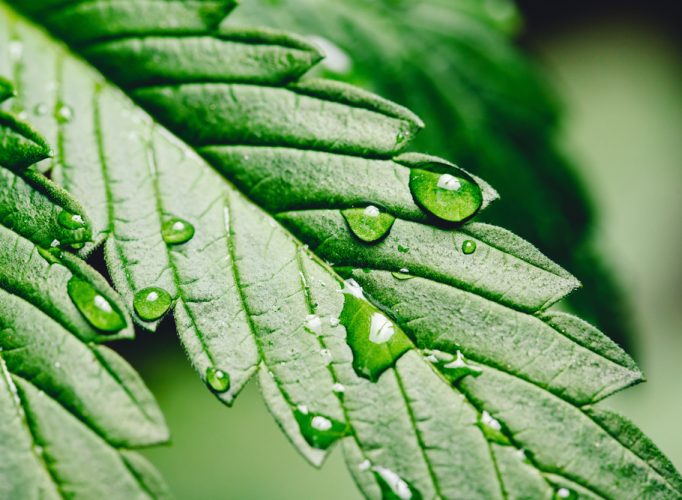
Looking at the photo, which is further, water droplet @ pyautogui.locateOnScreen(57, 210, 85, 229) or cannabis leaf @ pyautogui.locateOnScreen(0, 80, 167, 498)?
water droplet @ pyautogui.locateOnScreen(57, 210, 85, 229)

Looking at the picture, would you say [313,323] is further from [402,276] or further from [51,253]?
[51,253]

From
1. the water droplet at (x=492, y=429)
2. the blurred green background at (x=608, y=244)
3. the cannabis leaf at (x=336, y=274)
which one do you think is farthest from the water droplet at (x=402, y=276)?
the blurred green background at (x=608, y=244)

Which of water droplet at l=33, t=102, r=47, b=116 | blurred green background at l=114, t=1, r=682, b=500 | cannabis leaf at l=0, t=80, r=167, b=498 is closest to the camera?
cannabis leaf at l=0, t=80, r=167, b=498

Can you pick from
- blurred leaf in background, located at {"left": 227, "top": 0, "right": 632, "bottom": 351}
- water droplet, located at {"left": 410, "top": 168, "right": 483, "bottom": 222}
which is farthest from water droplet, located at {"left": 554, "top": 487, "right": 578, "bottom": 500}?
blurred leaf in background, located at {"left": 227, "top": 0, "right": 632, "bottom": 351}

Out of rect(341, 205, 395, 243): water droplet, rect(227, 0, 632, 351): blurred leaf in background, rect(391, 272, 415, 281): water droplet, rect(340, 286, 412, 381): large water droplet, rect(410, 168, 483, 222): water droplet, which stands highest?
rect(227, 0, 632, 351): blurred leaf in background

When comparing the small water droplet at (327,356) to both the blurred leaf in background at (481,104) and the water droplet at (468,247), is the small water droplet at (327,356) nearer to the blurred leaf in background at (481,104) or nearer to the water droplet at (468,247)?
the water droplet at (468,247)

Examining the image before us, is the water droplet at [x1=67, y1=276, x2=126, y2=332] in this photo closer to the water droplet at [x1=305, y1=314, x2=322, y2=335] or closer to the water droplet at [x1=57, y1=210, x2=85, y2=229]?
the water droplet at [x1=57, y1=210, x2=85, y2=229]

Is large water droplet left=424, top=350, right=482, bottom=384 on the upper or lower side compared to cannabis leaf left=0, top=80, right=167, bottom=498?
upper

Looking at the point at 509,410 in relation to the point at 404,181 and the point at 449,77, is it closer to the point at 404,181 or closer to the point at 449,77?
the point at 404,181
